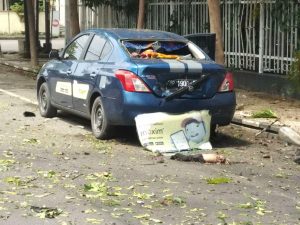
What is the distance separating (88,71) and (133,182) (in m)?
3.07

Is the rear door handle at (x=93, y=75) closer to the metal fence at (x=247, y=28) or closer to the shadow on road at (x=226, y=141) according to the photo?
the shadow on road at (x=226, y=141)

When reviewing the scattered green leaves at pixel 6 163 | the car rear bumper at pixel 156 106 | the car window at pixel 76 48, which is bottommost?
the scattered green leaves at pixel 6 163

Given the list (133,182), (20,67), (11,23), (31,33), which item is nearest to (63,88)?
(133,182)

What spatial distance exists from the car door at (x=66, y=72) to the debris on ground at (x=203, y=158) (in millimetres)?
2693

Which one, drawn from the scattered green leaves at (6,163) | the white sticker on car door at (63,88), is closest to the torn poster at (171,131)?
the scattered green leaves at (6,163)

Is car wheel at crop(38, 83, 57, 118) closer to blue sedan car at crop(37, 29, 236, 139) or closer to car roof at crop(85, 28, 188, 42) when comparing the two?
blue sedan car at crop(37, 29, 236, 139)

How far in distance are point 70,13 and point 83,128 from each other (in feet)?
35.5

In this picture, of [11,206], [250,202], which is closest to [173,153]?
[250,202]

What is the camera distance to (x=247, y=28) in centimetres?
1516

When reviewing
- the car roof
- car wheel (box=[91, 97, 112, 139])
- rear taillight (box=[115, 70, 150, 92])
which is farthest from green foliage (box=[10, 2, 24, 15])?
rear taillight (box=[115, 70, 150, 92])

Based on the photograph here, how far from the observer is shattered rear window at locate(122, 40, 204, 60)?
9.01 m

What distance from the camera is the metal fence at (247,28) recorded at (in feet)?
44.9

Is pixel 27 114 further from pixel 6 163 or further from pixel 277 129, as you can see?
pixel 277 129

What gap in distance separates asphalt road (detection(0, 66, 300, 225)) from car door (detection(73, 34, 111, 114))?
0.52 metres
